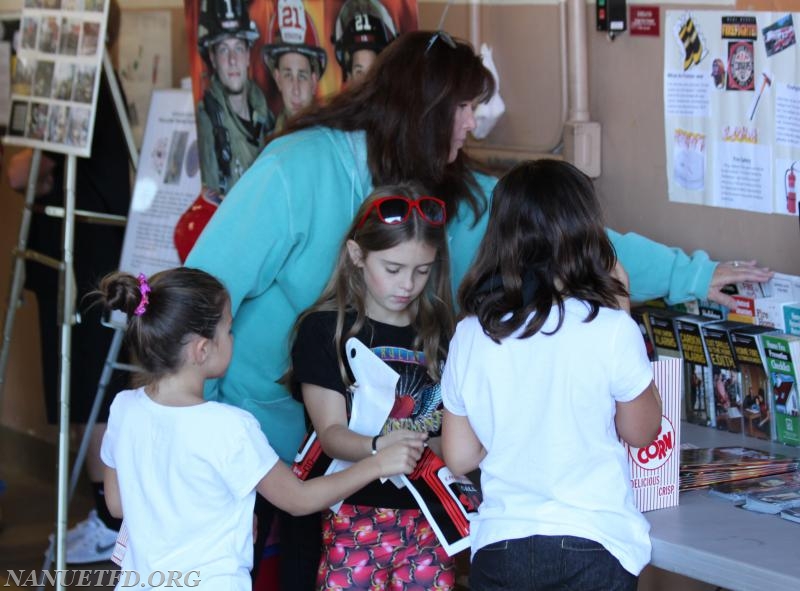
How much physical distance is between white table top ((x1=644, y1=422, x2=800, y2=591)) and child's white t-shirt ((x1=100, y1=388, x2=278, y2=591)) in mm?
705

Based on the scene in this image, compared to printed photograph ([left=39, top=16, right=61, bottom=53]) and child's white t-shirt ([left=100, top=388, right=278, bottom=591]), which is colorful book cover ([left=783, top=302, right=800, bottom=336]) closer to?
child's white t-shirt ([left=100, top=388, right=278, bottom=591])

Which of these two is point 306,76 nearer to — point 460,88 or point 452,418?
point 460,88

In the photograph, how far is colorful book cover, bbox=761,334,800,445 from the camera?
8.29 ft

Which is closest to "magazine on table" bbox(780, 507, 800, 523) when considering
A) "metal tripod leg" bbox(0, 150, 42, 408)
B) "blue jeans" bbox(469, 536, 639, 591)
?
"blue jeans" bbox(469, 536, 639, 591)

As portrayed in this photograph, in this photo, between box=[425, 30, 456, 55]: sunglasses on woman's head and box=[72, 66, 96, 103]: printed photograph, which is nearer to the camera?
box=[425, 30, 456, 55]: sunglasses on woman's head

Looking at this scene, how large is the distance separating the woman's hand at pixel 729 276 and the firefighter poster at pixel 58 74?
6.39 ft

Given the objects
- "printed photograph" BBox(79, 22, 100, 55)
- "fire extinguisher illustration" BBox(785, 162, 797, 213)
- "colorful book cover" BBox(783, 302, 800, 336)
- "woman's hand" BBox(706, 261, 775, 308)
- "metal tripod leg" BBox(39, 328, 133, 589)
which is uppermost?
"printed photograph" BBox(79, 22, 100, 55)

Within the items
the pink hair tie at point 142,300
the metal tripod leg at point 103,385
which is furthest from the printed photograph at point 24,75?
the pink hair tie at point 142,300

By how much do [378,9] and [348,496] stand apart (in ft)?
4.81

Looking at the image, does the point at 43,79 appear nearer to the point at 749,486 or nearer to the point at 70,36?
the point at 70,36

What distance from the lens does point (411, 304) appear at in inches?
97.7

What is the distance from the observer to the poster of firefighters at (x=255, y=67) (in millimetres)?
3275

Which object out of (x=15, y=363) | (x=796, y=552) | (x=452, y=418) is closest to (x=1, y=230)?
(x=15, y=363)

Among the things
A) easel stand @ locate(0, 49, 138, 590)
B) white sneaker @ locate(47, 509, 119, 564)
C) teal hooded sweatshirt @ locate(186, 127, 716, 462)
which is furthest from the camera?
white sneaker @ locate(47, 509, 119, 564)
